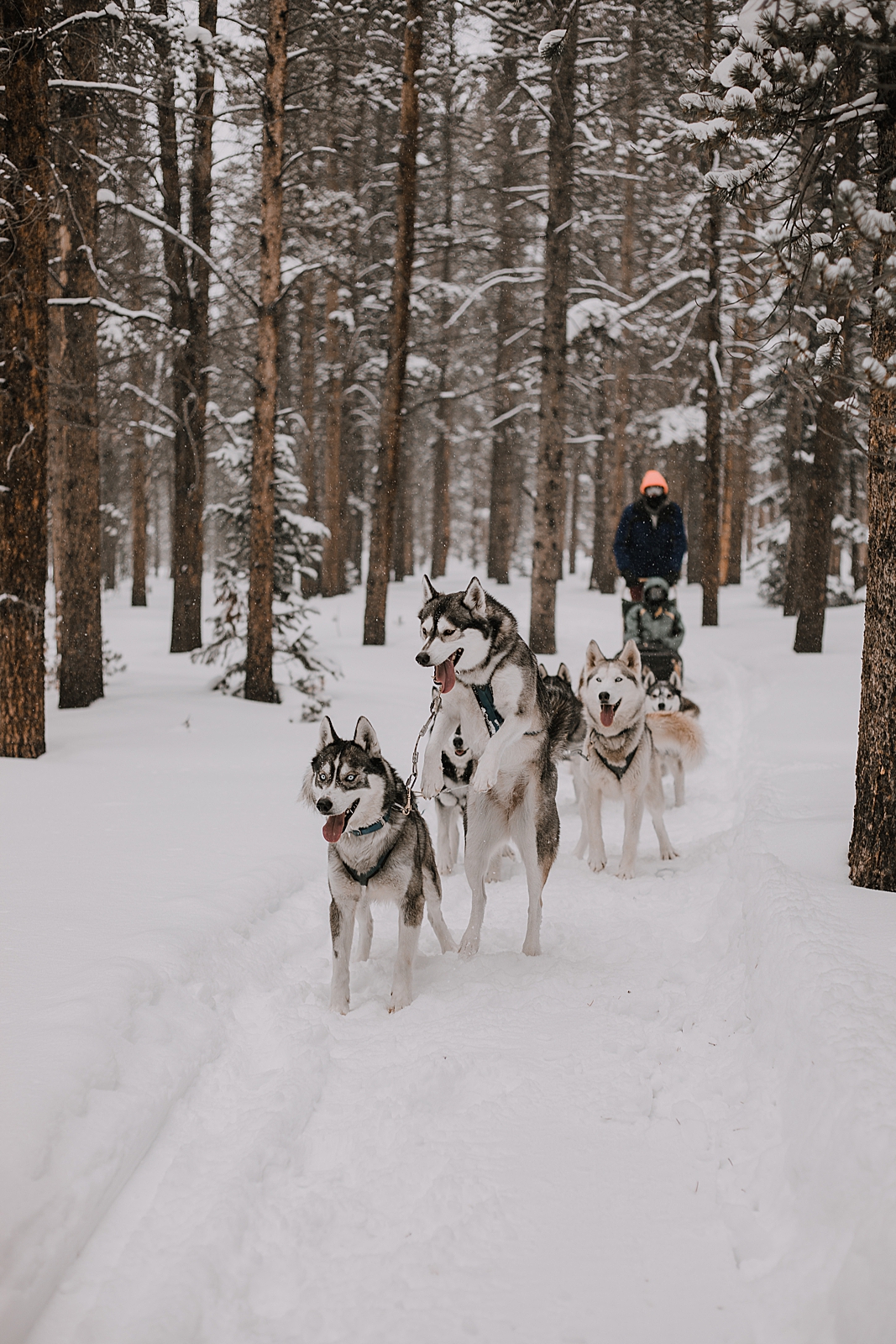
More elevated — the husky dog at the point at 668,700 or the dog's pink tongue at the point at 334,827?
the husky dog at the point at 668,700

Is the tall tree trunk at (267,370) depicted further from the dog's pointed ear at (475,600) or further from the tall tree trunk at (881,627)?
the tall tree trunk at (881,627)

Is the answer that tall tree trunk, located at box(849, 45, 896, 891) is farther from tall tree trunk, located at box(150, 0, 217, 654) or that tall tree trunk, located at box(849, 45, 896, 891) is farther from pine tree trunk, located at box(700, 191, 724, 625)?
pine tree trunk, located at box(700, 191, 724, 625)

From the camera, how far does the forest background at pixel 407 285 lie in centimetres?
444

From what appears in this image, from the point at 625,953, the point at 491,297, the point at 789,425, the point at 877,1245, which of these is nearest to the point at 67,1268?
the point at 877,1245

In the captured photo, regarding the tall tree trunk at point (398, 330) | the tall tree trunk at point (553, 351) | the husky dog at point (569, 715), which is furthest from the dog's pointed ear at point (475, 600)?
the tall tree trunk at point (398, 330)

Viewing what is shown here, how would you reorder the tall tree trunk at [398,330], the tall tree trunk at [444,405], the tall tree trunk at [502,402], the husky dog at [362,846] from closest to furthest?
the husky dog at [362,846], the tall tree trunk at [398,330], the tall tree trunk at [502,402], the tall tree trunk at [444,405]

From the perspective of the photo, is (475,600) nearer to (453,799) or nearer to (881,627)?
(453,799)

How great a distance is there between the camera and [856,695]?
1047 centimetres

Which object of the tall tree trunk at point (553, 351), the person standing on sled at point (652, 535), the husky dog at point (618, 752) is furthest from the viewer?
the tall tree trunk at point (553, 351)

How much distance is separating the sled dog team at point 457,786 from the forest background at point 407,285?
171 centimetres

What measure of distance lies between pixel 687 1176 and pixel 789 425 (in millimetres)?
21632

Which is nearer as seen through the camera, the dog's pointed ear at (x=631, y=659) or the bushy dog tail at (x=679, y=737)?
the dog's pointed ear at (x=631, y=659)

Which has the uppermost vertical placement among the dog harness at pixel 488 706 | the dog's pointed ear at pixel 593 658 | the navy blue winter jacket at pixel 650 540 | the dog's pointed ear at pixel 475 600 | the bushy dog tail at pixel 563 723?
the navy blue winter jacket at pixel 650 540

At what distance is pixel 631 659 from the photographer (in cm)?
625
